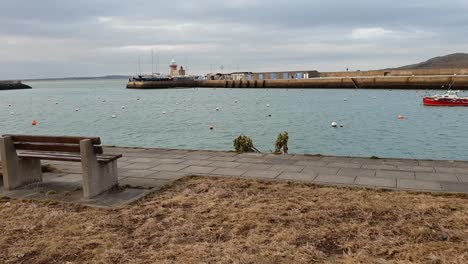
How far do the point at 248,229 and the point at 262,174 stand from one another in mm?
2873

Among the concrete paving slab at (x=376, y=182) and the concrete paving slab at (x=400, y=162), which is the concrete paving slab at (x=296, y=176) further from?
the concrete paving slab at (x=400, y=162)

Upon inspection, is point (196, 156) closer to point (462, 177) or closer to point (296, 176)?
point (296, 176)

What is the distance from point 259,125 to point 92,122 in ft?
54.1

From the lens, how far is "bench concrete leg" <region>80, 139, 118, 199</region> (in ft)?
18.8

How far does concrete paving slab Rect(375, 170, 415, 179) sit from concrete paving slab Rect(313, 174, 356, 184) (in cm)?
60

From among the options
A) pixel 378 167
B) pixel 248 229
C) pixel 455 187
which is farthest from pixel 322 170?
pixel 248 229

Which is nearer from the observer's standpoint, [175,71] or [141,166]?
[141,166]

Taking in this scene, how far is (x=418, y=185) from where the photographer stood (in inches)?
245

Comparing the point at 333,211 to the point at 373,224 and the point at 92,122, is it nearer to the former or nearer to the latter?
the point at 373,224

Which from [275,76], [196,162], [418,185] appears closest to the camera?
[418,185]

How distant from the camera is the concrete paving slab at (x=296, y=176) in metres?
6.73

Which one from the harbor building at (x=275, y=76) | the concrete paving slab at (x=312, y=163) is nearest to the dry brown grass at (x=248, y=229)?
the concrete paving slab at (x=312, y=163)

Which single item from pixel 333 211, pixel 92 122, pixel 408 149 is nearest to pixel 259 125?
pixel 408 149

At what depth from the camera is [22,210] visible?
206 inches
